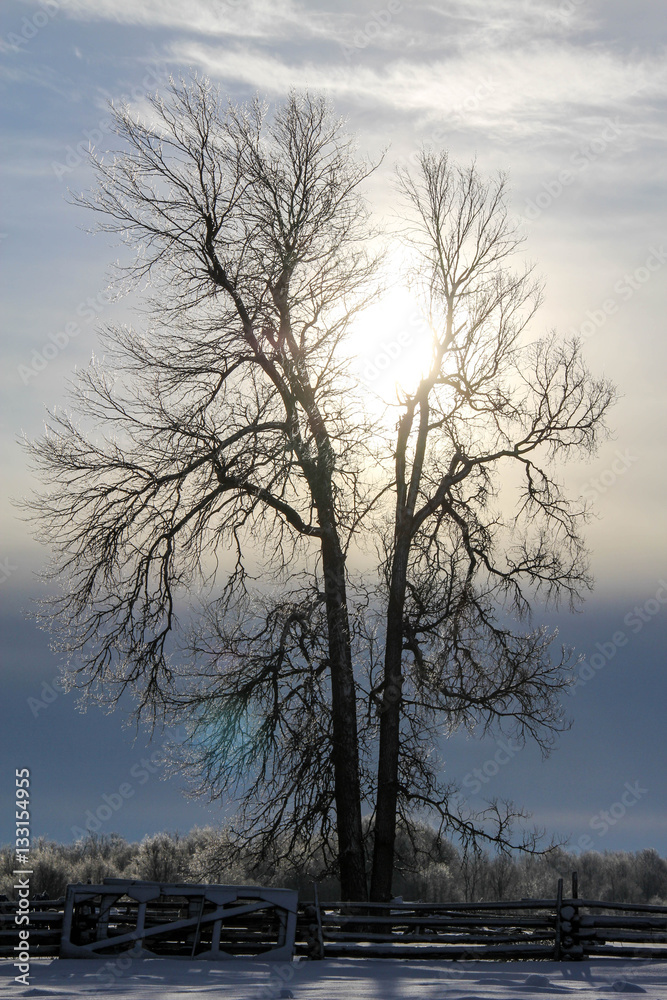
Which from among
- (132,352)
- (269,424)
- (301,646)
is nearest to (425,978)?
(301,646)

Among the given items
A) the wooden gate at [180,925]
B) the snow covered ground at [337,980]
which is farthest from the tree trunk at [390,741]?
the wooden gate at [180,925]

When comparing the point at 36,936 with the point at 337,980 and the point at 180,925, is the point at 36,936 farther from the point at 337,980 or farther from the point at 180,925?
the point at 337,980

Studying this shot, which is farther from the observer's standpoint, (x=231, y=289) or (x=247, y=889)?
(x=231, y=289)

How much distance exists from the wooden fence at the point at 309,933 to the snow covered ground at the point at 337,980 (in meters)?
0.41

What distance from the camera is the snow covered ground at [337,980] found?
10406 millimetres

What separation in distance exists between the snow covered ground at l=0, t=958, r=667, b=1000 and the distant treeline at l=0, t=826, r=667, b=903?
9.89 metres

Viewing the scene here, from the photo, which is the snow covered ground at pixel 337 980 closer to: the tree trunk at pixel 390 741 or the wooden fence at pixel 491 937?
the wooden fence at pixel 491 937

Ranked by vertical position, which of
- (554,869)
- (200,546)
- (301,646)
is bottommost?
(554,869)

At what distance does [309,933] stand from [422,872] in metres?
12.8

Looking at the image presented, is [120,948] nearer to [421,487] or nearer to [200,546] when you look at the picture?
[200,546]

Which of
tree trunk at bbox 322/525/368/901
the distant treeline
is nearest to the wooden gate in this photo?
tree trunk at bbox 322/525/368/901

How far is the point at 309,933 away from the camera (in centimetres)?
1459

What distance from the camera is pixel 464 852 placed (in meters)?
18.0

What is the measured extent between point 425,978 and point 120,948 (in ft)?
14.7
